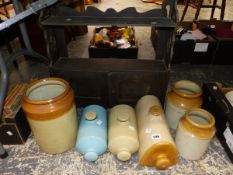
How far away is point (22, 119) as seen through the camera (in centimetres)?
119

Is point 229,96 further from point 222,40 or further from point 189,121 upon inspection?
point 222,40

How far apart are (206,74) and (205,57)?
0.20 m

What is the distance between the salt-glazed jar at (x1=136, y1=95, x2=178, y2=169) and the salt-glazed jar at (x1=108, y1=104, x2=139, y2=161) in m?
0.05

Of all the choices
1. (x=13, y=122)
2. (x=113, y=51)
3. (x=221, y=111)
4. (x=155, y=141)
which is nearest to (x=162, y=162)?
(x=155, y=141)

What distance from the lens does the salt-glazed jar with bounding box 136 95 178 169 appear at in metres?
1.00

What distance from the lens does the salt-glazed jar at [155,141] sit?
999 mm

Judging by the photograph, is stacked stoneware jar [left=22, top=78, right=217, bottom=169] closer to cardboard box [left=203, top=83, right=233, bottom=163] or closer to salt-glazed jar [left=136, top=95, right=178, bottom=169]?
salt-glazed jar [left=136, top=95, right=178, bottom=169]

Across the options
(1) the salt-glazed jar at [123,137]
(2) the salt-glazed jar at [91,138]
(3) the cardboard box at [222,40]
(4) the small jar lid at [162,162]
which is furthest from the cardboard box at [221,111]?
(3) the cardboard box at [222,40]

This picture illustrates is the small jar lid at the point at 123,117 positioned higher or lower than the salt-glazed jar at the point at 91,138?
higher

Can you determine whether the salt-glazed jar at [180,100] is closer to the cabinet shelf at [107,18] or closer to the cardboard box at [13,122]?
the cabinet shelf at [107,18]

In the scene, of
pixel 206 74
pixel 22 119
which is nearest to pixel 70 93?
pixel 22 119

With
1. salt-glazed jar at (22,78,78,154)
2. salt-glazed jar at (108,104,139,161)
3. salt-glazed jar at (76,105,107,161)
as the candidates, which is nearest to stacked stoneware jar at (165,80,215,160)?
salt-glazed jar at (108,104,139,161)

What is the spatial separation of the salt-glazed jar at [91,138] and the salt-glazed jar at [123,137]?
0.14 ft

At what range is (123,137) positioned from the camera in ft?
3.42
